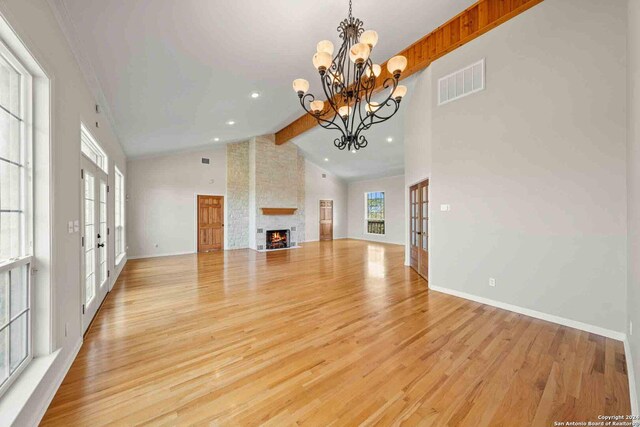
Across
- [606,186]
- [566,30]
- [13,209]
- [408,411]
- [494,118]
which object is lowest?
[408,411]

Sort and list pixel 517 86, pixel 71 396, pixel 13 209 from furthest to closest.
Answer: pixel 517 86 → pixel 71 396 → pixel 13 209

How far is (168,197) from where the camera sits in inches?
307

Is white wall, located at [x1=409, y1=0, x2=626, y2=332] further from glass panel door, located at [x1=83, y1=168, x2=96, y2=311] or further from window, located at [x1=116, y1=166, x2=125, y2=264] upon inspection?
window, located at [x1=116, y1=166, x2=125, y2=264]

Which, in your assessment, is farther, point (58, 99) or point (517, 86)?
point (517, 86)

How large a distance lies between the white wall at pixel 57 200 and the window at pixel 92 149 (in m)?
0.34

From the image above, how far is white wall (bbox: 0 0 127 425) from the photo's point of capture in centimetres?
146

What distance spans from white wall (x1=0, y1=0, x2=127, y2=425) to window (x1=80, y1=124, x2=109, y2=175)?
34 cm

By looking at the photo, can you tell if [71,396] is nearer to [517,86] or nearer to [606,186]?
[606,186]

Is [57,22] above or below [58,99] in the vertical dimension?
above

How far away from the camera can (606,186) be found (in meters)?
2.66

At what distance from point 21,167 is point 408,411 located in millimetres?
3020

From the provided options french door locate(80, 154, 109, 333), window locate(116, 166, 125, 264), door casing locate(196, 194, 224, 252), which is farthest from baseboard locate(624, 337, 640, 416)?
door casing locate(196, 194, 224, 252)

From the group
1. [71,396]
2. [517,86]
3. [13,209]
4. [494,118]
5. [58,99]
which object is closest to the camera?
[13,209]

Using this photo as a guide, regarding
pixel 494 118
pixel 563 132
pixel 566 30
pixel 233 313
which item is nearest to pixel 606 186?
pixel 563 132
